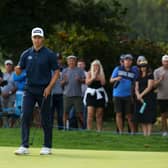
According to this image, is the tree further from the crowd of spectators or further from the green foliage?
the green foliage

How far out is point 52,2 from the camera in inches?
992

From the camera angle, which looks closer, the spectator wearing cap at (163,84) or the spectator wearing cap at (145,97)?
the spectator wearing cap at (145,97)

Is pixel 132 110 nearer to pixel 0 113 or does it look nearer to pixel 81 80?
pixel 81 80

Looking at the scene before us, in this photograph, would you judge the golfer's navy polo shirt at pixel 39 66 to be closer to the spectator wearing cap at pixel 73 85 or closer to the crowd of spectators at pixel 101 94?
the crowd of spectators at pixel 101 94

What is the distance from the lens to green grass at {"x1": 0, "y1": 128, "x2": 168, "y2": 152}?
13.7m

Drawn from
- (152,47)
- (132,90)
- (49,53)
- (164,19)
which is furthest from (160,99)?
(164,19)

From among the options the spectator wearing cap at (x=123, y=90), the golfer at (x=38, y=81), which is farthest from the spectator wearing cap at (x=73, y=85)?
the golfer at (x=38, y=81)

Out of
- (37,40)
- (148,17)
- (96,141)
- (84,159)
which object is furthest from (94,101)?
(148,17)

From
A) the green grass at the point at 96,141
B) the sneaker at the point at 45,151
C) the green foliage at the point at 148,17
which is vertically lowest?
the sneaker at the point at 45,151

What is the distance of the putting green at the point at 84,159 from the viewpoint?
1037cm

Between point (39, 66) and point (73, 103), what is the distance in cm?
710

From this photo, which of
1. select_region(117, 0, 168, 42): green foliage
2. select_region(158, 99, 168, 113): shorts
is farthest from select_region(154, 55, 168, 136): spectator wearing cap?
select_region(117, 0, 168, 42): green foliage

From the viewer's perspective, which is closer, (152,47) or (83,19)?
(83,19)

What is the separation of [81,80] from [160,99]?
2081 millimetres
